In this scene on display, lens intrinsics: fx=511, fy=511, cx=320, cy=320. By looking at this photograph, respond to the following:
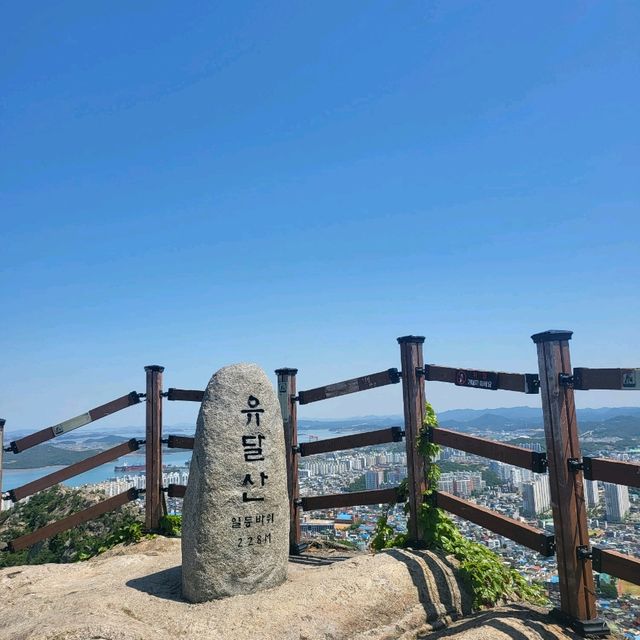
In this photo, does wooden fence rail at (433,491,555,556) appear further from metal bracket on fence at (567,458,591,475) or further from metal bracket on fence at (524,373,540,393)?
metal bracket on fence at (524,373,540,393)

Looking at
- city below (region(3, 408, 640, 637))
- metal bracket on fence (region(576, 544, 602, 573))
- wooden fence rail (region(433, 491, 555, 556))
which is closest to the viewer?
metal bracket on fence (region(576, 544, 602, 573))

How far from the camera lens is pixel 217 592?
4.72 m

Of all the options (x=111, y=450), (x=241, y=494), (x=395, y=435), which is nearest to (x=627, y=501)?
(x=395, y=435)

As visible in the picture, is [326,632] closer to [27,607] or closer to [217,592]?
[217,592]

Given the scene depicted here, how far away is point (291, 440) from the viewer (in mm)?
6867

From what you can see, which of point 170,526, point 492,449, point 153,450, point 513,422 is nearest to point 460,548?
point 492,449

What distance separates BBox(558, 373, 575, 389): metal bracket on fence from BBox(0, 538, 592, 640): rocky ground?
1868 millimetres

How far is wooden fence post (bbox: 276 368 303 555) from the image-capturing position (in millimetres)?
6836

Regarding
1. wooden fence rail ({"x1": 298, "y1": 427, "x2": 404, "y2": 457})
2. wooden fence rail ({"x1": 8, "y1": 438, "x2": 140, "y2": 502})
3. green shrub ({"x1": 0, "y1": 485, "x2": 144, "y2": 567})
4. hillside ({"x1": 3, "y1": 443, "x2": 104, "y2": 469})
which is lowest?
hillside ({"x1": 3, "y1": 443, "x2": 104, "y2": 469})

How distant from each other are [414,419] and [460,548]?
139cm

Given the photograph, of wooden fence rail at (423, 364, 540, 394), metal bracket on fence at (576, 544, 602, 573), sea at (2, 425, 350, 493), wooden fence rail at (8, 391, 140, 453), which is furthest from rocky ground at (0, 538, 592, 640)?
wooden fence rail at (8, 391, 140, 453)

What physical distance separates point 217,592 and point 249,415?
1632 millimetres

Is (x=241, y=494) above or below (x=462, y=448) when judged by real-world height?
below

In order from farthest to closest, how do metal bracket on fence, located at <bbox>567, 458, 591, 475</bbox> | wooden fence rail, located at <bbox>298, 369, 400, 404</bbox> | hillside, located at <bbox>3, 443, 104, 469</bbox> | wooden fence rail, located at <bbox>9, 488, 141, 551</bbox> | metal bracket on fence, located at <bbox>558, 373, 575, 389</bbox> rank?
hillside, located at <bbox>3, 443, 104, 469</bbox> → wooden fence rail, located at <bbox>9, 488, 141, 551</bbox> → wooden fence rail, located at <bbox>298, 369, 400, 404</bbox> → metal bracket on fence, located at <bbox>558, 373, 575, 389</bbox> → metal bracket on fence, located at <bbox>567, 458, 591, 475</bbox>
